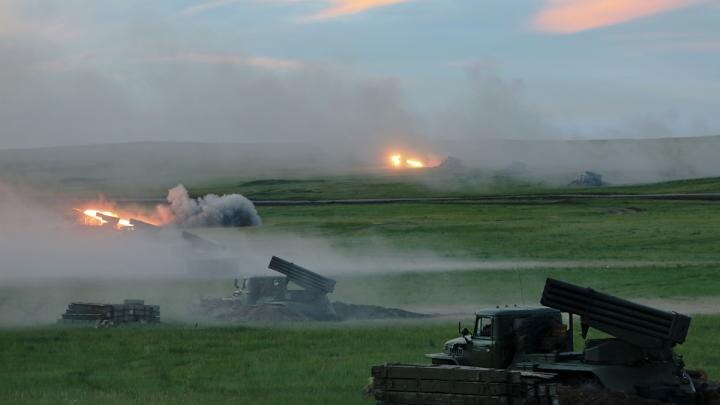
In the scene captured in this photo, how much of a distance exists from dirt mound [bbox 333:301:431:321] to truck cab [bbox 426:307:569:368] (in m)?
22.4

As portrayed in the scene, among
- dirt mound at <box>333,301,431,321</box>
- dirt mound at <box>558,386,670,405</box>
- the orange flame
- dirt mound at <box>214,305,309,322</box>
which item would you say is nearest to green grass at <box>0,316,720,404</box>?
dirt mound at <box>333,301,431,321</box>

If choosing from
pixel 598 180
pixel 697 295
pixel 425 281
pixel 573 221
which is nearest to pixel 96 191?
pixel 598 180

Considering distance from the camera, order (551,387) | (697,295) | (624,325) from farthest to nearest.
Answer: (697,295) → (624,325) → (551,387)

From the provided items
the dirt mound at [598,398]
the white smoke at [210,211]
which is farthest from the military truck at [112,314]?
the white smoke at [210,211]

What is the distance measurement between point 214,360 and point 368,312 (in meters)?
17.0

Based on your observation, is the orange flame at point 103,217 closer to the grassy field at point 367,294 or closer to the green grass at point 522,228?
the grassy field at point 367,294

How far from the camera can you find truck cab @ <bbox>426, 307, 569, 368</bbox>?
29.5 m

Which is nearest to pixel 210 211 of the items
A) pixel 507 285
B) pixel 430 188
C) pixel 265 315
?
pixel 507 285

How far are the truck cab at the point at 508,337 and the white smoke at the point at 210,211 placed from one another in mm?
81772

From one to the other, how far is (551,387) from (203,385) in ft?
40.6

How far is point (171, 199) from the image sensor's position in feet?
370

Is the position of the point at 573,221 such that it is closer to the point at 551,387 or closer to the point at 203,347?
the point at 203,347

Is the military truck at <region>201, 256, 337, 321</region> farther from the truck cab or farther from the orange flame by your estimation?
the orange flame

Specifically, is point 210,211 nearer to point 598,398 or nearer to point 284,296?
point 284,296
